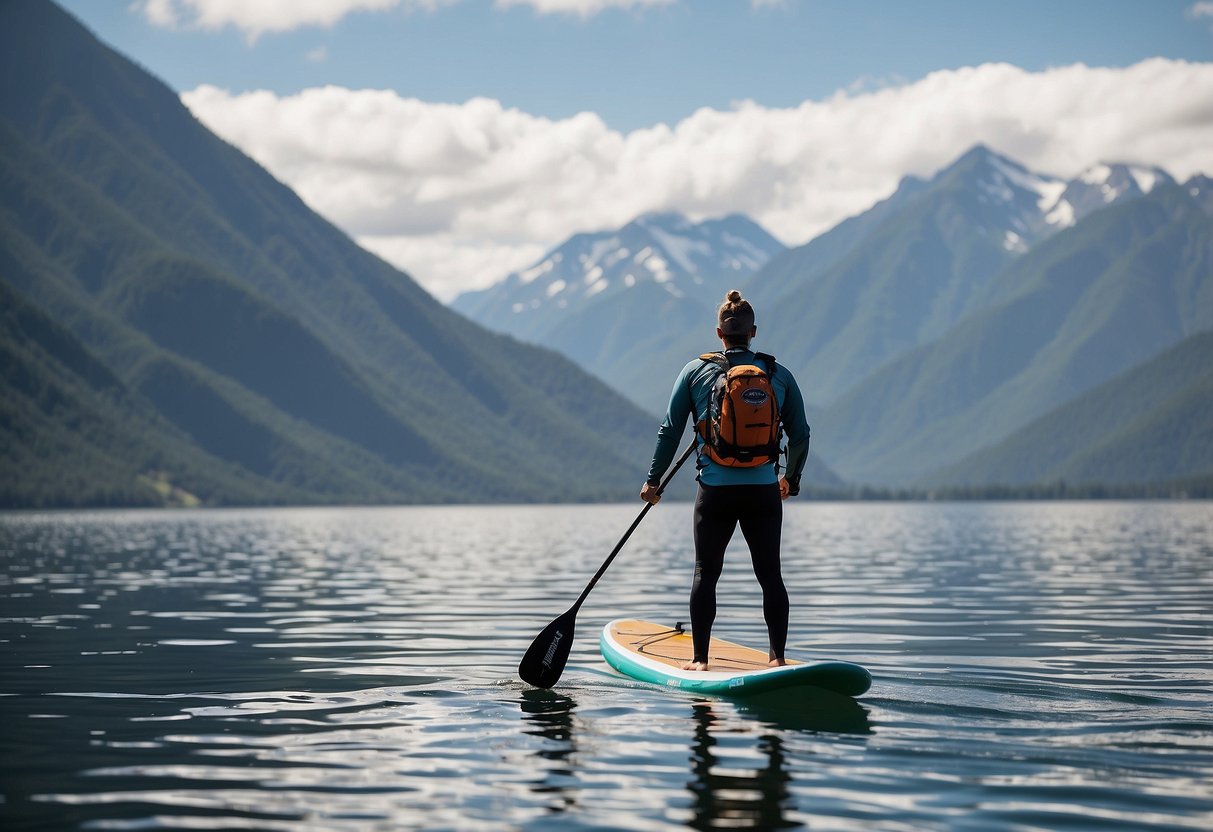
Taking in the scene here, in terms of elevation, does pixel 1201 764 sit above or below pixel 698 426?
below

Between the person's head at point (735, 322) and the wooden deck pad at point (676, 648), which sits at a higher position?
the person's head at point (735, 322)

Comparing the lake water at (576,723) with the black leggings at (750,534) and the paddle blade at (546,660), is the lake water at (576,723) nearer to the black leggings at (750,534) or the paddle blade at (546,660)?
the paddle blade at (546,660)

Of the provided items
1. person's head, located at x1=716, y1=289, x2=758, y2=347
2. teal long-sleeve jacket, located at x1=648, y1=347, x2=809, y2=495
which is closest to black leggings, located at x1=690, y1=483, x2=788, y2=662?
teal long-sleeve jacket, located at x1=648, y1=347, x2=809, y2=495

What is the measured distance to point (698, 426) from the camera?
47.4ft

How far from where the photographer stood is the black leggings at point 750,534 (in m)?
14.2

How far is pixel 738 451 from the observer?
46.0 feet

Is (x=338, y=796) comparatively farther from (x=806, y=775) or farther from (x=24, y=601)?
(x=24, y=601)

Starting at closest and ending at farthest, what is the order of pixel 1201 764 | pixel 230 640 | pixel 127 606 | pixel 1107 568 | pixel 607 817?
pixel 607 817
pixel 1201 764
pixel 230 640
pixel 127 606
pixel 1107 568

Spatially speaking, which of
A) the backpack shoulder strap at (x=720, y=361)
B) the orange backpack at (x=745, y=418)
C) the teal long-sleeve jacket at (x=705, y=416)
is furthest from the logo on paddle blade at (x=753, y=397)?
the backpack shoulder strap at (x=720, y=361)

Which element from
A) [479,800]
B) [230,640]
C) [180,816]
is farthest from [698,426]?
[230,640]

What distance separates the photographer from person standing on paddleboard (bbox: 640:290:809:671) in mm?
13977

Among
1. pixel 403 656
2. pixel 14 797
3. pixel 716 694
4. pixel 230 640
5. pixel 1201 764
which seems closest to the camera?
pixel 14 797

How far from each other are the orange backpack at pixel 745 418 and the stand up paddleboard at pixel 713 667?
7.00 ft

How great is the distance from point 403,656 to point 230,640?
3.76 metres
